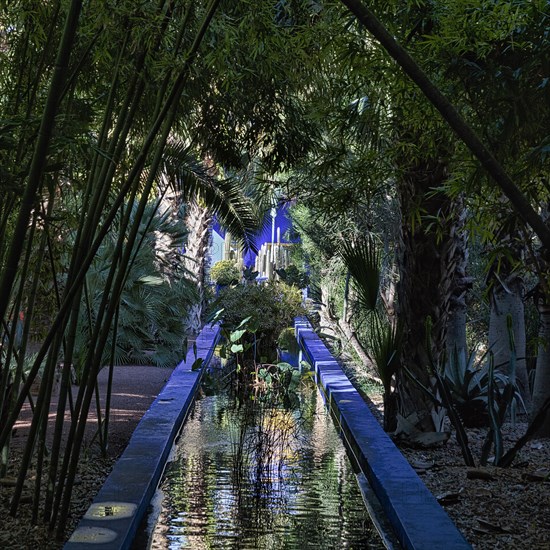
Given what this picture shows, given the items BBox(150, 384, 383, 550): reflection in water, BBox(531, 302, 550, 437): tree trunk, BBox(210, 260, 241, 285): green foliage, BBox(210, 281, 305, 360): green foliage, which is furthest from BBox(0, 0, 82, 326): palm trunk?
BBox(210, 260, 241, 285): green foliage

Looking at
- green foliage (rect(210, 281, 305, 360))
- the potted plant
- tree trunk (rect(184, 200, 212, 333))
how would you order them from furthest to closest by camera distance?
tree trunk (rect(184, 200, 212, 333)), green foliage (rect(210, 281, 305, 360)), the potted plant

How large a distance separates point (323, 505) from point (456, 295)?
383 centimetres

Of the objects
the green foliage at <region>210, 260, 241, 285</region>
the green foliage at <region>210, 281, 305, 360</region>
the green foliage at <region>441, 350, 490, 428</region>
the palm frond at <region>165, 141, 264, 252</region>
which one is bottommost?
the green foliage at <region>441, 350, 490, 428</region>

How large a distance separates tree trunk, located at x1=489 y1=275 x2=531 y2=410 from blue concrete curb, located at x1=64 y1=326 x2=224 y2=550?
10.5 feet

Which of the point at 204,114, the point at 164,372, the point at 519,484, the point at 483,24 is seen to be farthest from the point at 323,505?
the point at 164,372

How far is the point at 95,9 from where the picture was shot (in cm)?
417

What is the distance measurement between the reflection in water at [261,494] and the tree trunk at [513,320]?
6.90ft

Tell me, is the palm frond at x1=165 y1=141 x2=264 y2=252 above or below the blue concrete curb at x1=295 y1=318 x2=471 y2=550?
above

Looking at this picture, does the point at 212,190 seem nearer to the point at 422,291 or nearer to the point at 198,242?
the point at 422,291

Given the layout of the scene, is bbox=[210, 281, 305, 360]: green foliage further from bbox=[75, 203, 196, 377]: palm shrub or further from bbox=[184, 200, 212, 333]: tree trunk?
bbox=[184, 200, 212, 333]: tree trunk

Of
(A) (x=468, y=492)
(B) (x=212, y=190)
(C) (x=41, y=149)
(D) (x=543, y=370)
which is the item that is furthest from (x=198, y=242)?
(C) (x=41, y=149)

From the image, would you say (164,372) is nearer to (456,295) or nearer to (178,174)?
(178,174)

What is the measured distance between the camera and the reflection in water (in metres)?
4.57

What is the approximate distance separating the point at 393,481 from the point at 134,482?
1.47 meters
